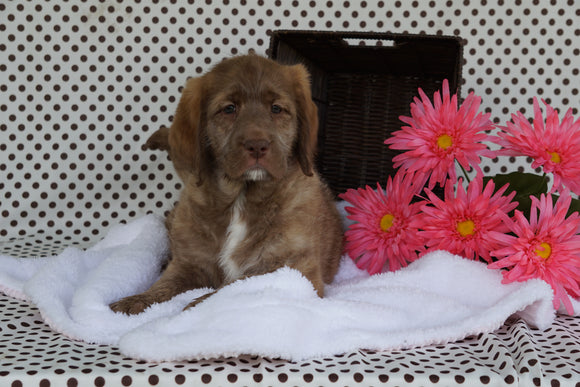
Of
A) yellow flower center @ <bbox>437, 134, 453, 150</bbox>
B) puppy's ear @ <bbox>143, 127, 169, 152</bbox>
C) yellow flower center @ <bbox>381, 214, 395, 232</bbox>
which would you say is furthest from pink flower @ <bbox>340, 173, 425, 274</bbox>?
puppy's ear @ <bbox>143, 127, 169, 152</bbox>

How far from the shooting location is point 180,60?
2.48 meters

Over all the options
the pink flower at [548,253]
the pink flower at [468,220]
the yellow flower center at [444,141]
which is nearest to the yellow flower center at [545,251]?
the pink flower at [548,253]

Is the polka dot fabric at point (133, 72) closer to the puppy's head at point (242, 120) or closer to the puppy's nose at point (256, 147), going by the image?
the puppy's head at point (242, 120)

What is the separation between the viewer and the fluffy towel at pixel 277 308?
48.8 inches

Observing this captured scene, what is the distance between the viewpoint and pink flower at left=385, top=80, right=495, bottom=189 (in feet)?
5.69

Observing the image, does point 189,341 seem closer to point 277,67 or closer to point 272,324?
point 272,324

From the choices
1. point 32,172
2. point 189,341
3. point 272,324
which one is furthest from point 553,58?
point 32,172

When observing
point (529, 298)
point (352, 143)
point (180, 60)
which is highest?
point (180, 60)

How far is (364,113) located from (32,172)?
4.63ft

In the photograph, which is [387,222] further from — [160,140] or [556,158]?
[160,140]

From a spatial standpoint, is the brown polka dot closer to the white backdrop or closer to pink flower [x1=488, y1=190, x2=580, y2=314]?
pink flower [x1=488, y1=190, x2=580, y2=314]

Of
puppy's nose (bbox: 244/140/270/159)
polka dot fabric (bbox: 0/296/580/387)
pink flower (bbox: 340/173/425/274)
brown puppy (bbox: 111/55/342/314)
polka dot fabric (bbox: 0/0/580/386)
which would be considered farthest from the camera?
polka dot fabric (bbox: 0/0/580/386)

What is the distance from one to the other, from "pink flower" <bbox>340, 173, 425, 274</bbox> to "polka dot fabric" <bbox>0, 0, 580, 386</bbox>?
734 mm

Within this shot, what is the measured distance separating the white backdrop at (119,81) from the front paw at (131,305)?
0.92m
